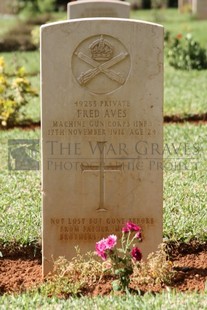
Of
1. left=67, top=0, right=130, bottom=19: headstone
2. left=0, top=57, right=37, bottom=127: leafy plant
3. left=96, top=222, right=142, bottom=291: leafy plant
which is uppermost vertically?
left=67, top=0, right=130, bottom=19: headstone

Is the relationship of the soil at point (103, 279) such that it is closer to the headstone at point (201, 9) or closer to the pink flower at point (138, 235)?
the pink flower at point (138, 235)

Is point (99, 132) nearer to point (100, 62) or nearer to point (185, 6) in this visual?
point (100, 62)

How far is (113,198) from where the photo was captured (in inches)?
197

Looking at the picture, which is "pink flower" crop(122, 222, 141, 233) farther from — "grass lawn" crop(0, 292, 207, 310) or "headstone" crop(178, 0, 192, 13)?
"headstone" crop(178, 0, 192, 13)

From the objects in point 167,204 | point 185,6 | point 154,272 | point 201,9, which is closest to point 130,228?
point 154,272

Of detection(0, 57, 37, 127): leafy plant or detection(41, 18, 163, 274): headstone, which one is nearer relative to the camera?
detection(41, 18, 163, 274): headstone

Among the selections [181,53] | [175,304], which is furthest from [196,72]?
[175,304]

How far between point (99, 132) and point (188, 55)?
410 inches

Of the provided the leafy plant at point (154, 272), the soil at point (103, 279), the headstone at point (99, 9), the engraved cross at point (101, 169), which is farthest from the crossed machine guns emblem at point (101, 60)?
the headstone at point (99, 9)

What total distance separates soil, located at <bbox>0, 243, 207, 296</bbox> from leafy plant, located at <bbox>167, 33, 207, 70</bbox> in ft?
32.3

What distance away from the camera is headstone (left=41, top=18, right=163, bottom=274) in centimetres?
480

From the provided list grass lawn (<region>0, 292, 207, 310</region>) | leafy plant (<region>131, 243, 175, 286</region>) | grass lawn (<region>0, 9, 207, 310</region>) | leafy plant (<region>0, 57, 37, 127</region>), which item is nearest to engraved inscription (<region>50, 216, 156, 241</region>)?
leafy plant (<region>131, 243, 175, 286</region>)

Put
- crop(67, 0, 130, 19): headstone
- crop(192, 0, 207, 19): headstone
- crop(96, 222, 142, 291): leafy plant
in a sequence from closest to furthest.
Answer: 1. crop(96, 222, 142, 291): leafy plant
2. crop(67, 0, 130, 19): headstone
3. crop(192, 0, 207, 19): headstone

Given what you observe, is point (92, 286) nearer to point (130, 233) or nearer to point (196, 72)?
point (130, 233)
